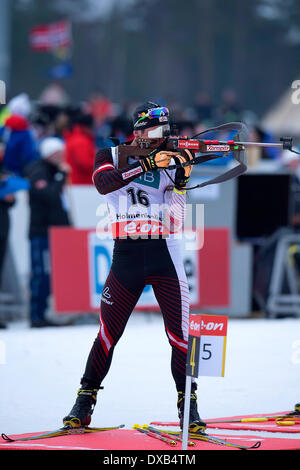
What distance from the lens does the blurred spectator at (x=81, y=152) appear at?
10328 mm

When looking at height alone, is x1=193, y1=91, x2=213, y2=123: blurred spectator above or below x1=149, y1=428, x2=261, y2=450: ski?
above

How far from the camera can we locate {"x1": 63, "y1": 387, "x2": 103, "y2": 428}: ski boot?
4891 mm

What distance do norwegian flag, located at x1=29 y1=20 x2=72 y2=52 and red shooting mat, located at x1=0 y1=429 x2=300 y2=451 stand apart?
17.6 meters

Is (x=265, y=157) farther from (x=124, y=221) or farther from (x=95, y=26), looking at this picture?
(x=95, y=26)

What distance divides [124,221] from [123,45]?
28.8 metres

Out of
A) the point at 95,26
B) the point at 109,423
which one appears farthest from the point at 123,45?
the point at 109,423

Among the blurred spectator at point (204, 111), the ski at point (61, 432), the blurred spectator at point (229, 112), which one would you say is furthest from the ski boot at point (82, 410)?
the blurred spectator at point (204, 111)

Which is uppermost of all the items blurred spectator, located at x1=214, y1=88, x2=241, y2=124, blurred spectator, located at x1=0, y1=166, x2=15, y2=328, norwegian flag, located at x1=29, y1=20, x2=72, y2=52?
norwegian flag, located at x1=29, y1=20, x2=72, y2=52

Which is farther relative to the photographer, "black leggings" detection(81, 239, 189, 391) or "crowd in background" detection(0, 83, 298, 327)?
"crowd in background" detection(0, 83, 298, 327)

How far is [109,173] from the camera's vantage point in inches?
186

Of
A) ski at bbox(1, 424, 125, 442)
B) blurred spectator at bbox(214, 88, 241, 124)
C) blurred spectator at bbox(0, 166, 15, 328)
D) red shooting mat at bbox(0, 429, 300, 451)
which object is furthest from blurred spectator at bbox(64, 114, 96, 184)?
blurred spectator at bbox(214, 88, 241, 124)

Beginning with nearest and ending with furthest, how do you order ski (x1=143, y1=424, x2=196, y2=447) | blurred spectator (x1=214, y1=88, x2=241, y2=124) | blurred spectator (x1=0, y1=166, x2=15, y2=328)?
ski (x1=143, y1=424, x2=196, y2=447) → blurred spectator (x1=0, y1=166, x2=15, y2=328) → blurred spectator (x1=214, y1=88, x2=241, y2=124)

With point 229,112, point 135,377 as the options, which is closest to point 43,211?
point 135,377

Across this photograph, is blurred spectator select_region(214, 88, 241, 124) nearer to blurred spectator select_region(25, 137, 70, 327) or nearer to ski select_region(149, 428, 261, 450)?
blurred spectator select_region(25, 137, 70, 327)
